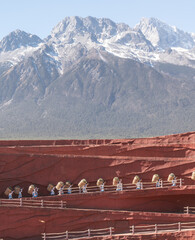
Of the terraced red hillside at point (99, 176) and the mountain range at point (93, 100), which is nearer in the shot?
the terraced red hillside at point (99, 176)

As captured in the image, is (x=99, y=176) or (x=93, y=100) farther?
(x=93, y=100)

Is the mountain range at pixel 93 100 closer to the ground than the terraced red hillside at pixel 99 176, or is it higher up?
higher up

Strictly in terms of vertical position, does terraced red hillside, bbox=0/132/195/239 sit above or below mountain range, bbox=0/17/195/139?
below

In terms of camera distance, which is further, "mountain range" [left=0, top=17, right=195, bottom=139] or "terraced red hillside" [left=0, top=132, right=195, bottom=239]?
"mountain range" [left=0, top=17, right=195, bottom=139]

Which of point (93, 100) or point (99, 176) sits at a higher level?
point (93, 100)

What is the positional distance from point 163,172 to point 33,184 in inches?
319

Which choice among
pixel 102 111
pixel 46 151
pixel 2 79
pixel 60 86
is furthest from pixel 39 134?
pixel 46 151

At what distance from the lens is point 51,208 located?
33.3m

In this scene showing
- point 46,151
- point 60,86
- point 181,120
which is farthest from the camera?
point 60,86

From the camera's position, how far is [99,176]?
36625 millimetres

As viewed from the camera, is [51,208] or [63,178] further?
[63,178]

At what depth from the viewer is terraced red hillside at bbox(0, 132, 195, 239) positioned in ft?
109

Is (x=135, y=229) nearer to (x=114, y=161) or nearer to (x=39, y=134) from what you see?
(x=114, y=161)

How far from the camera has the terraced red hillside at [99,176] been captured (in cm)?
3319
